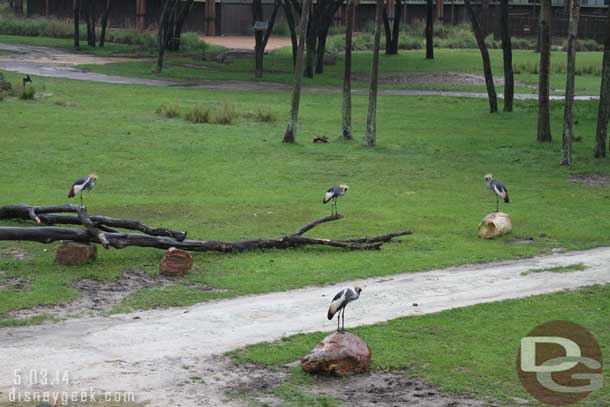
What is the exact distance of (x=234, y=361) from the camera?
11469mm

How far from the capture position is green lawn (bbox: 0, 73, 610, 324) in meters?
15.9

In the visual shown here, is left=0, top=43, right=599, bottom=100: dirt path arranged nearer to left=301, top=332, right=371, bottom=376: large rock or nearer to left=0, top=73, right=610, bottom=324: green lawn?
left=0, top=73, right=610, bottom=324: green lawn

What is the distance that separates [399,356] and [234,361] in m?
1.75

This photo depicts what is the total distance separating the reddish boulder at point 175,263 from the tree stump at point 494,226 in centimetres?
554

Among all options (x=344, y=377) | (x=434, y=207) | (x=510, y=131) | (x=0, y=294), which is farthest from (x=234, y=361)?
(x=510, y=131)

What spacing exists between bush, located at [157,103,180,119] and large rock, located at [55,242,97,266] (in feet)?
60.2

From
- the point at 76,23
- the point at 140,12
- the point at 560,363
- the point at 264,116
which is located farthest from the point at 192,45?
the point at 560,363

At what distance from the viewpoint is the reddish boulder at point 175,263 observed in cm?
1528

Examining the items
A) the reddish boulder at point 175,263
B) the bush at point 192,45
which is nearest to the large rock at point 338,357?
the reddish boulder at point 175,263

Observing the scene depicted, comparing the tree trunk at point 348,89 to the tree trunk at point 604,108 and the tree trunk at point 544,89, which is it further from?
the tree trunk at point 604,108

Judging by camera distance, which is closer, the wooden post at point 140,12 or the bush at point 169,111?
the bush at point 169,111

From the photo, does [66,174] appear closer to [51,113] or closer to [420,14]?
[51,113]

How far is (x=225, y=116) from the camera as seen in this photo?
33188 millimetres

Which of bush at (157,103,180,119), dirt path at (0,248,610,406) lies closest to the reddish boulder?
dirt path at (0,248,610,406)
